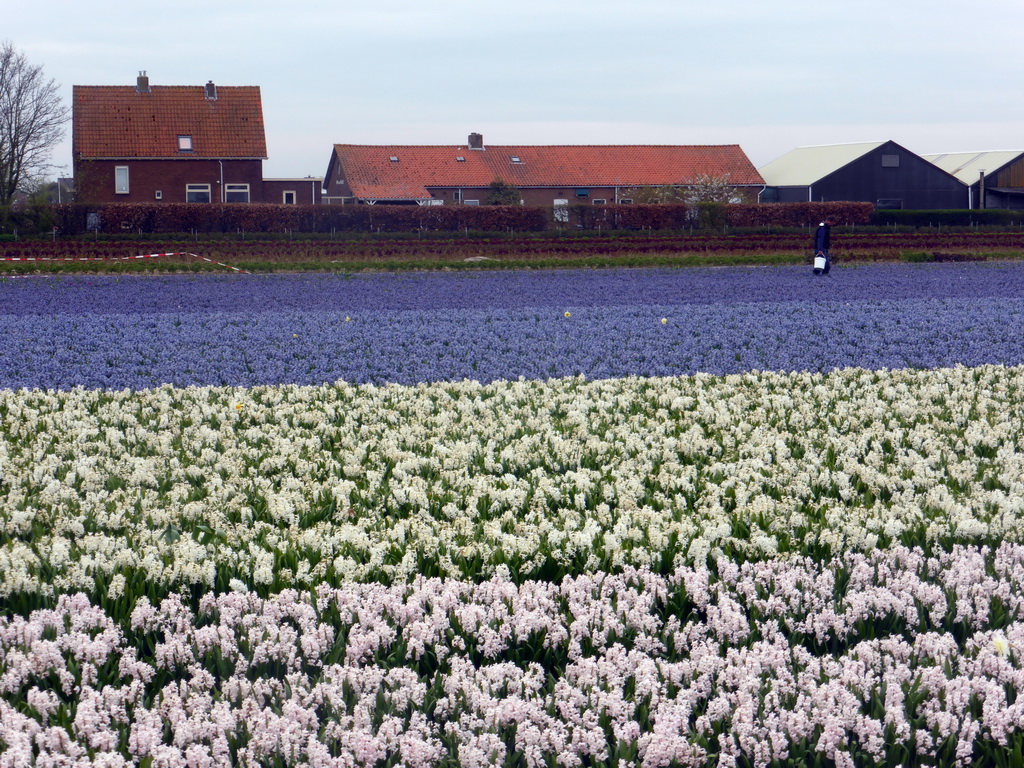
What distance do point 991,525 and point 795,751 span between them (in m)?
2.87

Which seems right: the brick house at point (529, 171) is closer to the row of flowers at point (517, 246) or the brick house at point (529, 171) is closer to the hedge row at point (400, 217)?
the hedge row at point (400, 217)

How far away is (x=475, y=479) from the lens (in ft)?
24.9

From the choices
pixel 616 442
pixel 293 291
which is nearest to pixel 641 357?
pixel 616 442

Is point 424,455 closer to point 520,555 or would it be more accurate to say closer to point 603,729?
point 520,555

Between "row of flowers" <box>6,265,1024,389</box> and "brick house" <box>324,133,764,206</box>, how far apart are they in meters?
44.8

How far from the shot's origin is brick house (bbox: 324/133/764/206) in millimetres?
72750

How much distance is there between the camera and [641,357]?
48.2 feet

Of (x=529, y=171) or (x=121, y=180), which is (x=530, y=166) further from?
(x=121, y=180)

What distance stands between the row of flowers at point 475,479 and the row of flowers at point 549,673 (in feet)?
1.46

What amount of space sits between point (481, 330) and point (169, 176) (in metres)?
46.1

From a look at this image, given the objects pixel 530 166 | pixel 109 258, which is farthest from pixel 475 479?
pixel 530 166

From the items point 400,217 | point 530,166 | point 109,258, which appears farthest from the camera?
point 530,166

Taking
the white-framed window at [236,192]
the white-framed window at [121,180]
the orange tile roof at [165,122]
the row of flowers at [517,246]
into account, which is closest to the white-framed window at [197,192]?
the white-framed window at [236,192]

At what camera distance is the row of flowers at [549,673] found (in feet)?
13.3
